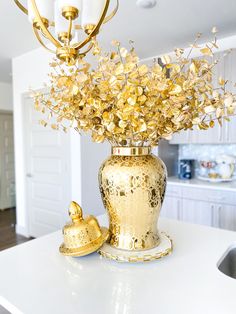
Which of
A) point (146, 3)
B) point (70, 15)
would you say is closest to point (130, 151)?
point (70, 15)

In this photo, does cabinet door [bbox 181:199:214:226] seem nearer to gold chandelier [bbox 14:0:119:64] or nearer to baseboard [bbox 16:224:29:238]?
baseboard [bbox 16:224:29:238]

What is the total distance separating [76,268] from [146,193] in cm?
35

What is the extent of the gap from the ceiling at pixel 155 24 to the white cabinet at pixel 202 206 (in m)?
1.77

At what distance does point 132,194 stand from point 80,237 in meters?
0.24

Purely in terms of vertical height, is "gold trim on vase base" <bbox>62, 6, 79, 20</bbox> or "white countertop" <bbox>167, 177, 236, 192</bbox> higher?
"gold trim on vase base" <bbox>62, 6, 79, 20</bbox>

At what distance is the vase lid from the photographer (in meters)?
0.88

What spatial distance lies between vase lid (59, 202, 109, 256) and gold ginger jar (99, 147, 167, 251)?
0.27 ft

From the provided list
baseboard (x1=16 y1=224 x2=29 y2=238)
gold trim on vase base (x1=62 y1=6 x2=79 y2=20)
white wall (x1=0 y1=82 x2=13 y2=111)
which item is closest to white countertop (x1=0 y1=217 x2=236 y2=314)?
gold trim on vase base (x1=62 y1=6 x2=79 y2=20)

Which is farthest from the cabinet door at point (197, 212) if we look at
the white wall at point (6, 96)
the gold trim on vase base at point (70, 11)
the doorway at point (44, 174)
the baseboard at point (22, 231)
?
the white wall at point (6, 96)

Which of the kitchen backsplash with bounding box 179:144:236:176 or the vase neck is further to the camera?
the kitchen backsplash with bounding box 179:144:236:176

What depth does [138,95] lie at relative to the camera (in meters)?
0.78

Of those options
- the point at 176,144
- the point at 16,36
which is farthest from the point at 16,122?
the point at 176,144

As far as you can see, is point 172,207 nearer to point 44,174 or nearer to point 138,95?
point 44,174

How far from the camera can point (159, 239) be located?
1.04m
